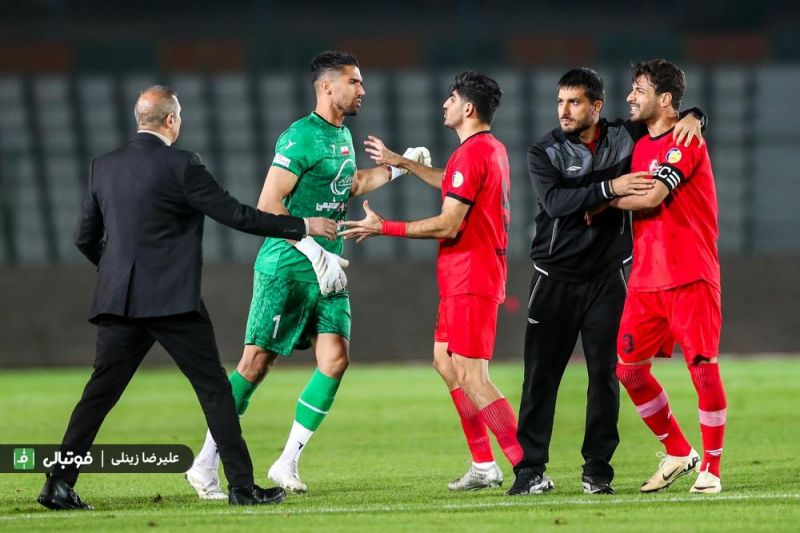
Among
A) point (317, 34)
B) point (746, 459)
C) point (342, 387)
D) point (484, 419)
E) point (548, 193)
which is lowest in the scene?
point (342, 387)

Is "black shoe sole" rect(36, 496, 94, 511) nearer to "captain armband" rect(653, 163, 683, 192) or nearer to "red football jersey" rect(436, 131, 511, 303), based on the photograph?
"red football jersey" rect(436, 131, 511, 303)

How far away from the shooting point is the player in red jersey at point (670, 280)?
673cm

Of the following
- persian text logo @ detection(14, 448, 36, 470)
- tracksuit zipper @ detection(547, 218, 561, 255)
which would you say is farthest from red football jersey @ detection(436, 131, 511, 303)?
persian text logo @ detection(14, 448, 36, 470)

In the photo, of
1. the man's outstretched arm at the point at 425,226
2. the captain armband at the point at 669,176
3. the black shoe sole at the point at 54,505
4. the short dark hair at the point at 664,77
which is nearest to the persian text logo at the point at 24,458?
the black shoe sole at the point at 54,505

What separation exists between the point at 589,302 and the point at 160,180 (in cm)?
250

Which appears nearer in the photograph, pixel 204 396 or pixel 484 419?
pixel 204 396

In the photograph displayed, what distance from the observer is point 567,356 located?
23.8 feet

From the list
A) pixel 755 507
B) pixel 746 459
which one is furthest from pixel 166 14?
pixel 755 507

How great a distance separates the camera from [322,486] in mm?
7562

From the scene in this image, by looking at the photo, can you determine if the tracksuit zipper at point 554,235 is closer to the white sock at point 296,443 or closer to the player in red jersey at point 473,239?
the player in red jersey at point 473,239

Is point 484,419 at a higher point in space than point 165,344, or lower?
lower

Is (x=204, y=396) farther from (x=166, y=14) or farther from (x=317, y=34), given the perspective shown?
(x=166, y=14)

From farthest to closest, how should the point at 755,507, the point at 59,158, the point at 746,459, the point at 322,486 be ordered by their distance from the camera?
the point at 59,158
the point at 746,459
the point at 322,486
the point at 755,507

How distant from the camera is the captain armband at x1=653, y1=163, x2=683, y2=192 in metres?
6.71
